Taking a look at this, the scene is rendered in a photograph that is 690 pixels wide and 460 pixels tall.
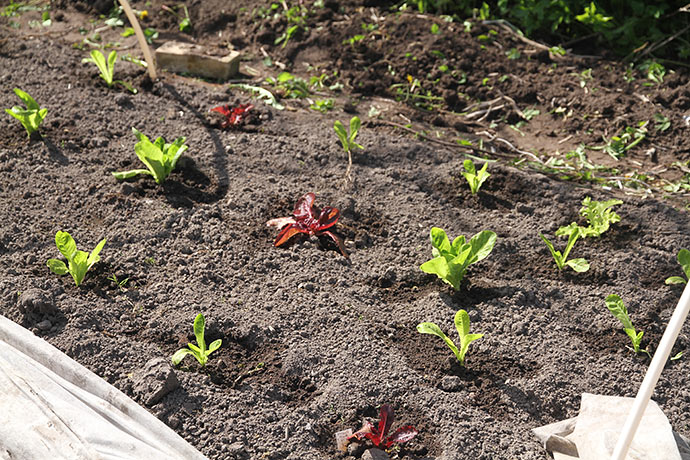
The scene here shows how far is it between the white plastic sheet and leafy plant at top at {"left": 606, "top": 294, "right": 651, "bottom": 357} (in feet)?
5.44

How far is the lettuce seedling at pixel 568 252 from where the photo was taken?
9.77 feet

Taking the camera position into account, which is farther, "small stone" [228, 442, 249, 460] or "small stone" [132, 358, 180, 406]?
"small stone" [132, 358, 180, 406]

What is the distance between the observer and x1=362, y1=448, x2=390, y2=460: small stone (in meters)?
2.24

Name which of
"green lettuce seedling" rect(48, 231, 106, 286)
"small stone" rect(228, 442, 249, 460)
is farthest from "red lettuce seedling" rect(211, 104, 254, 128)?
"small stone" rect(228, 442, 249, 460)

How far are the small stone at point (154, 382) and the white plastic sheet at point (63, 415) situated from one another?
0.11 meters

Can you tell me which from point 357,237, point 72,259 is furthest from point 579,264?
point 72,259

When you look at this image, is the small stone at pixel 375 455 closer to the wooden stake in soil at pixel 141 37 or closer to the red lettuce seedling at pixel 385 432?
the red lettuce seedling at pixel 385 432

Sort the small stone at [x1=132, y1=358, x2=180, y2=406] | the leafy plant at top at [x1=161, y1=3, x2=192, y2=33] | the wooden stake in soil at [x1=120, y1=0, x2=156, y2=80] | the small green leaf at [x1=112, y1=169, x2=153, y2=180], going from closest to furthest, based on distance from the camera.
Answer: the small stone at [x1=132, y1=358, x2=180, y2=406] → the small green leaf at [x1=112, y1=169, x2=153, y2=180] → the wooden stake in soil at [x1=120, y1=0, x2=156, y2=80] → the leafy plant at top at [x1=161, y1=3, x2=192, y2=33]

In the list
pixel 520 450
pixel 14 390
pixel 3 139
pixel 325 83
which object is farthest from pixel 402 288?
pixel 3 139

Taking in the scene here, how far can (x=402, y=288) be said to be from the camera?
9.87 ft

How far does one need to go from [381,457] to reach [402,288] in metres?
0.92

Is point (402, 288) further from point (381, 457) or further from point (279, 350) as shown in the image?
point (381, 457)

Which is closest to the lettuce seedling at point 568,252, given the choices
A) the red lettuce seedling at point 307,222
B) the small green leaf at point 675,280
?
the small green leaf at point 675,280

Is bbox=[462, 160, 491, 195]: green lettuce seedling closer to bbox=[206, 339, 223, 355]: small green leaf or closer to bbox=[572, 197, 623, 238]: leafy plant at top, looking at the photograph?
bbox=[572, 197, 623, 238]: leafy plant at top
